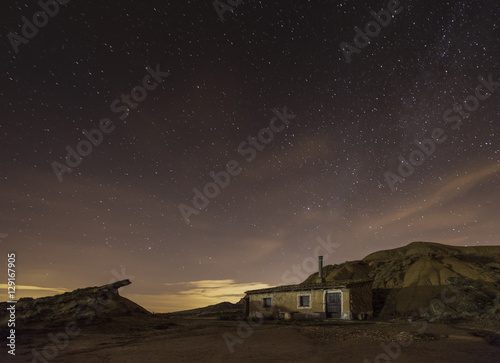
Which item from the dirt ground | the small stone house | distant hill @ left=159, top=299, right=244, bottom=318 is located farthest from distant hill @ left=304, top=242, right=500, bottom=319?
distant hill @ left=159, top=299, right=244, bottom=318

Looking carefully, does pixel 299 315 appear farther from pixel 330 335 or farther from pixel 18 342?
pixel 18 342

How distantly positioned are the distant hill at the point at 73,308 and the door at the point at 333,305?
1614cm

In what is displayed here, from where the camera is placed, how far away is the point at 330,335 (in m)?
17.4

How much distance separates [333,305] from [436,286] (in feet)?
57.6

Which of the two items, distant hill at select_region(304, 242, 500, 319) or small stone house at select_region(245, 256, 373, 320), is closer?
small stone house at select_region(245, 256, 373, 320)

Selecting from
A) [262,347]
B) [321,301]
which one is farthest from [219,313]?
[262,347]

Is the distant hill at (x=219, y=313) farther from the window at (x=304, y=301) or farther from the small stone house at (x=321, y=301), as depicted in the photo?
the window at (x=304, y=301)

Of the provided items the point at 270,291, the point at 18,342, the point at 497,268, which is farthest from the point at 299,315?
the point at 497,268

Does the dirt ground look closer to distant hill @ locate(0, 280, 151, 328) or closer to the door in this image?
distant hill @ locate(0, 280, 151, 328)

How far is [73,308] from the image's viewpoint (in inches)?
964

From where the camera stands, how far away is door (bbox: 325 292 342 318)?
28.8 metres

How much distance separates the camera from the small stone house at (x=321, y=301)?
2856cm

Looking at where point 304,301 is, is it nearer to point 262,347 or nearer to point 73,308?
point 262,347

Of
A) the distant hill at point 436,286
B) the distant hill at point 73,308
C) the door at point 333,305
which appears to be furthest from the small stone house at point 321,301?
the distant hill at point 73,308
